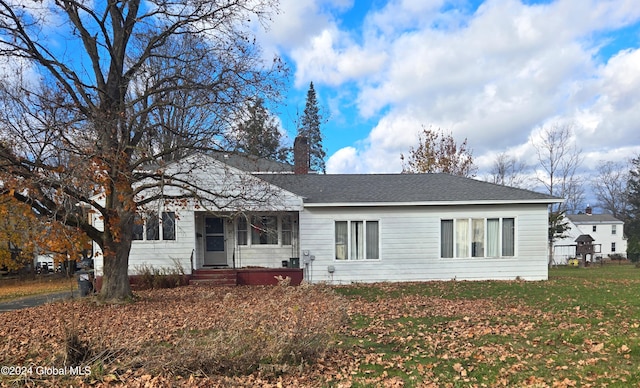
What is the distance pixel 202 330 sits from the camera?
7496mm

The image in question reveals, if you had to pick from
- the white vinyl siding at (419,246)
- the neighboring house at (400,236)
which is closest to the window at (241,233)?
the neighboring house at (400,236)

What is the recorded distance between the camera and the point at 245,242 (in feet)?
55.6

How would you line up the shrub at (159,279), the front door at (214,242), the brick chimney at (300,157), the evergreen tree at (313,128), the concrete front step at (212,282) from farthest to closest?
1. the evergreen tree at (313,128)
2. the brick chimney at (300,157)
3. the front door at (214,242)
4. the concrete front step at (212,282)
5. the shrub at (159,279)

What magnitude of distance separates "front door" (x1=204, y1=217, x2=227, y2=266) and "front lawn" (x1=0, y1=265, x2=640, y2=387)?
734cm

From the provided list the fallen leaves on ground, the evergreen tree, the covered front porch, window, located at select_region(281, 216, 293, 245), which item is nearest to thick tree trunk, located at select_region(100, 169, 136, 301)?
the fallen leaves on ground

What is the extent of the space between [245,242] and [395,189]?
6.30 m

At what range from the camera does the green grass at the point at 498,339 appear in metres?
5.02

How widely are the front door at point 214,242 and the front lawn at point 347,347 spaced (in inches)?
289

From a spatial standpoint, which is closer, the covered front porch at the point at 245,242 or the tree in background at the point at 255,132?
the tree in background at the point at 255,132

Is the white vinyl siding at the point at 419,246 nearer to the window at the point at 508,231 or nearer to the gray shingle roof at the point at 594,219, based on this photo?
the window at the point at 508,231

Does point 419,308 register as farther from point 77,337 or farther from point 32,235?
point 32,235

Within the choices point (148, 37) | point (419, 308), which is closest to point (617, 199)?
point (419, 308)

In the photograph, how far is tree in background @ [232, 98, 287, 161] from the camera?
35.8 feet

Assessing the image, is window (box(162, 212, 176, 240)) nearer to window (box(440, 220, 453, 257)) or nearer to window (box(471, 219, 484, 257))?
window (box(440, 220, 453, 257))
